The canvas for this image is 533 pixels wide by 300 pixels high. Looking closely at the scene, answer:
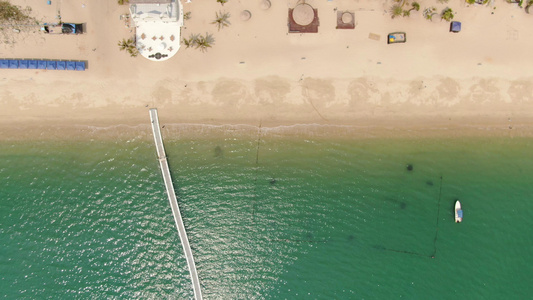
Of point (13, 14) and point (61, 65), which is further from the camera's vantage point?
point (61, 65)

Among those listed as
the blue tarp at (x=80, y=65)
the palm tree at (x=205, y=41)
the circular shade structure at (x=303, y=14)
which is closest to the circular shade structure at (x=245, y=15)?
the palm tree at (x=205, y=41)

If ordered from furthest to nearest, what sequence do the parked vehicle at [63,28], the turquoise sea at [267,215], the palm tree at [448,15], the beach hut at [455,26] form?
the turquoise sea at [267,215]
the parked vehicle at [63,28]
the beach hut at [455,26]
the palm tree at [448,15]

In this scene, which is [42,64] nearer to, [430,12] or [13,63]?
[13,63]

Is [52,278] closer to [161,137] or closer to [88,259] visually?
[88,259]

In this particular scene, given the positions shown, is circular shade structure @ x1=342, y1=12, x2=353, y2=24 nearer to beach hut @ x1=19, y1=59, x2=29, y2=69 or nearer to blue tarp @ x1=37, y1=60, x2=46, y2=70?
blue tarp @ x1=37, y1=60, x2=46, y2=70

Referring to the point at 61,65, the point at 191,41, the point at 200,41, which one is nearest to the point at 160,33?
the point at 191,41

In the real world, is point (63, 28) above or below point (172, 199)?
above

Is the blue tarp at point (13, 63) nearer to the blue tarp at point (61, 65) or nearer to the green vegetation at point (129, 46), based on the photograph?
the blue tarp at point (61, 65)
